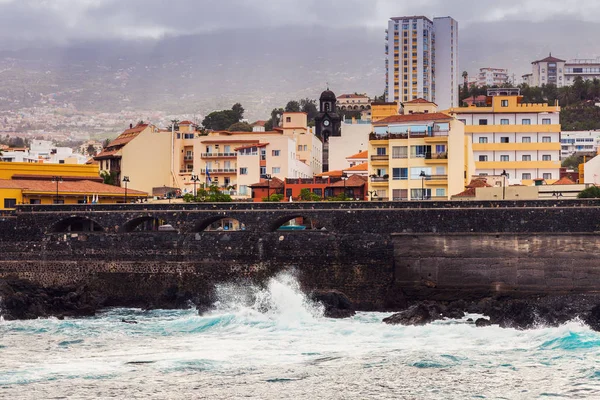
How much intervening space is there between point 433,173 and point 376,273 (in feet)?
47.9

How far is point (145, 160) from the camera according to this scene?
74.7 meters

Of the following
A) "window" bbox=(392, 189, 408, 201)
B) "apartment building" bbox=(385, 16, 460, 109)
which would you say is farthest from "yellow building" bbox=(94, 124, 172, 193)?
"apartment building" bbox=(385, 16, 460, 109)

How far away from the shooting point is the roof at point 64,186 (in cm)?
5394

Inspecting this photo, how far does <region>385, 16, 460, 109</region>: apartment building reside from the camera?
137 m

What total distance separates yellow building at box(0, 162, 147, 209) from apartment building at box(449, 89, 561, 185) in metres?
22.2

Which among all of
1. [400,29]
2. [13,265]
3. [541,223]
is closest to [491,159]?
[541,223]

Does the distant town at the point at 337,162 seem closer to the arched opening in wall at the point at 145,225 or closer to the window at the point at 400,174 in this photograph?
the window at the point at 400,174

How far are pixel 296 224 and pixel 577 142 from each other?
70164 mm

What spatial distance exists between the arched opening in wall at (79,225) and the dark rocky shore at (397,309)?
3830mm

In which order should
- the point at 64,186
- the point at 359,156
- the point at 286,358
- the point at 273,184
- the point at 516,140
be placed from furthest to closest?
the point at 359,156
the point at 516,140
the point at 273,184
the point at 64,186
the point at 286,358

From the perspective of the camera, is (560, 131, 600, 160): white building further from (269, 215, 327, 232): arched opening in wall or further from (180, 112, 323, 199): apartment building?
(269, 215, 327, 232): arched opening in wall

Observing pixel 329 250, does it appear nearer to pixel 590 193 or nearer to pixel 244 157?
pixel 590 193

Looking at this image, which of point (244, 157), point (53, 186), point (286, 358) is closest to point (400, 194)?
point (53, 186)

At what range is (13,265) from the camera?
154 ft
